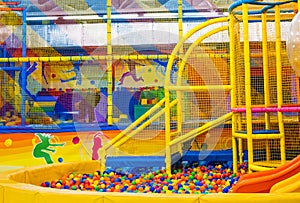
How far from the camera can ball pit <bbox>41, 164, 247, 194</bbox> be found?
445 cm

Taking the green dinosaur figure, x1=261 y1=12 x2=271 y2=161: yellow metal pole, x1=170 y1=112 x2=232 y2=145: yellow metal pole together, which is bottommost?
the green dinosaur figure

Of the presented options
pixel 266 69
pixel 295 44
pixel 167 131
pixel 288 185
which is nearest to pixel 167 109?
pixel 167 131

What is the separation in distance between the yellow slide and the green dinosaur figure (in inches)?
159

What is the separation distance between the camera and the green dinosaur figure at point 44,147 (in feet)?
21.6

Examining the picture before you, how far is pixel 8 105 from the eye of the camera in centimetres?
888

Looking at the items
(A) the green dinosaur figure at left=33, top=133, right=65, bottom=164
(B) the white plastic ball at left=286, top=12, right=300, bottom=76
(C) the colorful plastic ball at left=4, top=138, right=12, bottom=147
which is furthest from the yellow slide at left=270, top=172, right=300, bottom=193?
(C) the colorful plastic ball at left=4, top=138, right=12, bottom=147

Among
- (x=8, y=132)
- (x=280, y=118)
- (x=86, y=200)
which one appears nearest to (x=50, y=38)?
(x=8, y=132)

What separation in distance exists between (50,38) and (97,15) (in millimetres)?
1173

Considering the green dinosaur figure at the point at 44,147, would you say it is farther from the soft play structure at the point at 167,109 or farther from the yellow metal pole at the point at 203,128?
the yellow metal pole at the point at 203,128

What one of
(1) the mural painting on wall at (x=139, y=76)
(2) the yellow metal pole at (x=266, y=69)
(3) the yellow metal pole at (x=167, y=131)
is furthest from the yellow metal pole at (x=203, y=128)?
(1) the mural painting on wall at (x=139, y=76)

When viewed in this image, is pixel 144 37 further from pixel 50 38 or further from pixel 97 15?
pixel 50 38

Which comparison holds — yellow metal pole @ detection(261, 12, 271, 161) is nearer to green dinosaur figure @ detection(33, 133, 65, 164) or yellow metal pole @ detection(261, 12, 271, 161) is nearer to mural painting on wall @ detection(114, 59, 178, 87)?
green dinosaur figure @ detection(33, 133, 65, 164)

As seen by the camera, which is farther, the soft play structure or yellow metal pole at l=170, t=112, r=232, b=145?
yellow metal pole at l=170, t=112, r=232, b=145

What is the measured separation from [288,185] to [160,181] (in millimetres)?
2168
